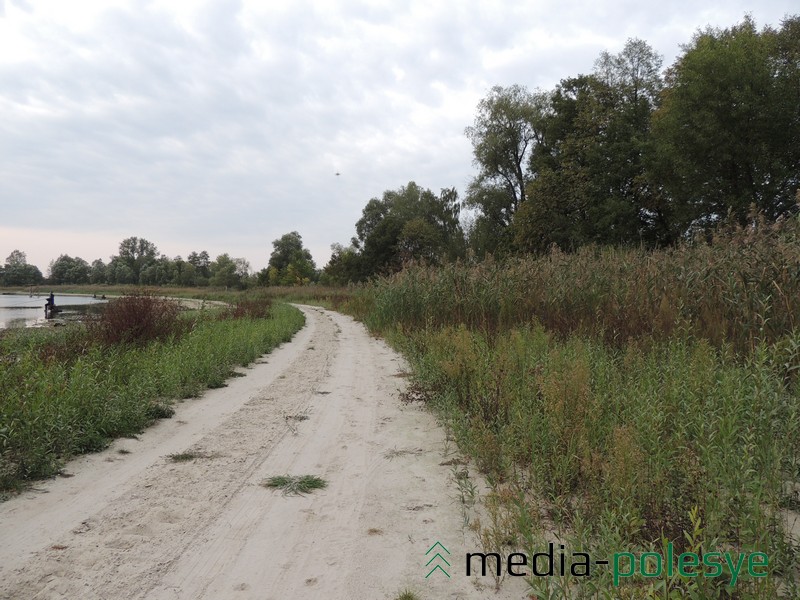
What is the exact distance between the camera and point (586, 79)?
3197 centimetres

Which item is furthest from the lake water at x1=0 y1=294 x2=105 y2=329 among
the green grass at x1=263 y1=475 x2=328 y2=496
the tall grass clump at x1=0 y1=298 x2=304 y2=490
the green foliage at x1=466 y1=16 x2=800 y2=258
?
the green foliage at x1=466 y1=16 x2=800 y2=258

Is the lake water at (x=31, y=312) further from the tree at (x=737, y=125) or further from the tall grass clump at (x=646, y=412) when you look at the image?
the tree at (x=737, y=125)

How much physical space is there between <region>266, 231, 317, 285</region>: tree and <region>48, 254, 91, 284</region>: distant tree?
4282 centimetres

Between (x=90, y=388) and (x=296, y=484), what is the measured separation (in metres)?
3.21

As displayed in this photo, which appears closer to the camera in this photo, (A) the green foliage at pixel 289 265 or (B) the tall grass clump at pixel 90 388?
(B) the tall grass clump at pixel 90 388

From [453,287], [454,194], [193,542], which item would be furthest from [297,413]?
[454,194]

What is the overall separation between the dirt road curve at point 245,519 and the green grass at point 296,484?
87 mm


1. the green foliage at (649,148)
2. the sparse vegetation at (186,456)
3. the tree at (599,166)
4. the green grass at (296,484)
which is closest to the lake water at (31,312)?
the sparse vegetation at (186,456)

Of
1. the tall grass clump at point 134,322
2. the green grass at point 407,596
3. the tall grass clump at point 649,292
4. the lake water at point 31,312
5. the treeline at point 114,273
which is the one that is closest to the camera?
the green grass at point 407,596

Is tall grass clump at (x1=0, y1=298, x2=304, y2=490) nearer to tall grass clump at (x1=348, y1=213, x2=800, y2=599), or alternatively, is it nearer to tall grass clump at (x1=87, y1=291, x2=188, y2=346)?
tall grass clump at (x1=87, y1=291, x2=188, y2=346)

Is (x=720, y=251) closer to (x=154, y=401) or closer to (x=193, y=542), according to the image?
(x=193, y=542)

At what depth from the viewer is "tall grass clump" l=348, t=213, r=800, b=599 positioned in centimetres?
251

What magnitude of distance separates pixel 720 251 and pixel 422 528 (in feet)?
22.7

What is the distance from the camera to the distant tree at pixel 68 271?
103 meters
